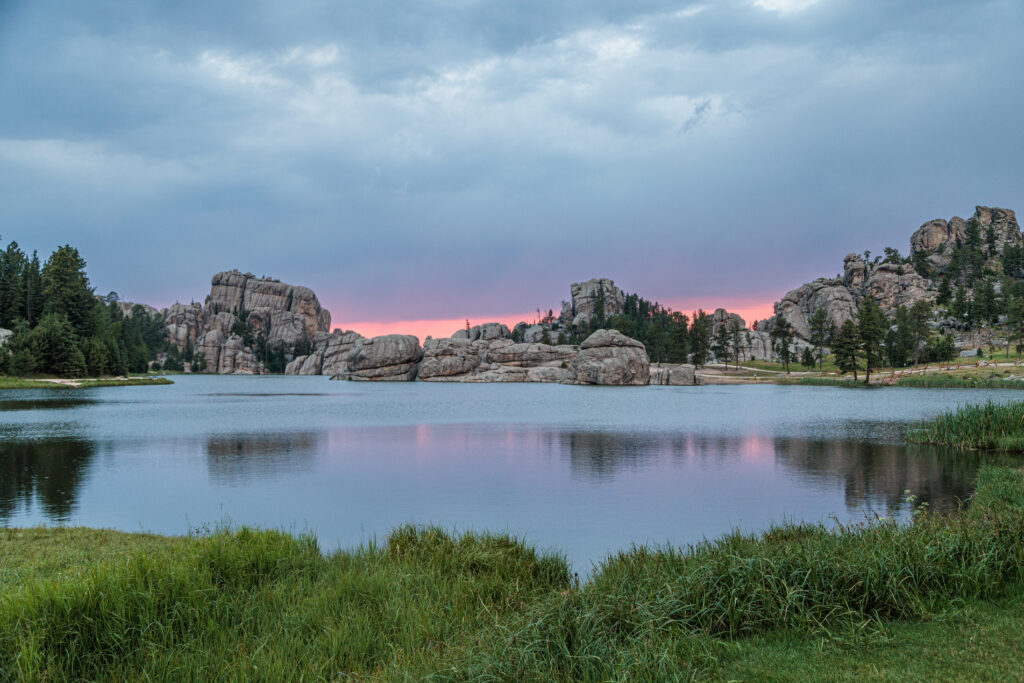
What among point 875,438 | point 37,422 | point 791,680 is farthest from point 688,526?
point 37,422

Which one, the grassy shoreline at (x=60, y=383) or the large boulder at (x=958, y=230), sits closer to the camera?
the grassy shoreline at (x=60, y=383)

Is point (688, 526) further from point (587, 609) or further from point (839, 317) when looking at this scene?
point (839, 317)

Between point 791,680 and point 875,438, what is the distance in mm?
27074

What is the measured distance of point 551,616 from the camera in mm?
6012

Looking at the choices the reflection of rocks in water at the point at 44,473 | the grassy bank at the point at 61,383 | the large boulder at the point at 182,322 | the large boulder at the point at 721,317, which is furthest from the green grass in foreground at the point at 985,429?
the large boulder at the point at 182,322

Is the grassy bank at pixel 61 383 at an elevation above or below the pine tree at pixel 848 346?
below

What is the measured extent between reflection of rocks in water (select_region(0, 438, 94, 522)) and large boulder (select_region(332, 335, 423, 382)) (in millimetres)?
89869

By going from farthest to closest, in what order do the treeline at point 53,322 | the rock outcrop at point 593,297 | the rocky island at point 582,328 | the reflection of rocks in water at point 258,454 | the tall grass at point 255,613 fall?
the rock outcrop at point 593,297, the rocky island at point 582,328, the treeline at point 53,322, the reflection of rocks in water at point 258,454, the tall grass at point 255,613

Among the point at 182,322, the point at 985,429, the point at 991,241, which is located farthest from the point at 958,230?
the point at 182,322

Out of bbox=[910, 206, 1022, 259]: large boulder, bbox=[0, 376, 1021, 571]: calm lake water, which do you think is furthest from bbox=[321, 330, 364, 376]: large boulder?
bbox=[910, 206, 1022, 259]: large boulder

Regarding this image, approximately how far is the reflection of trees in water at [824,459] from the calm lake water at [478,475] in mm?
99

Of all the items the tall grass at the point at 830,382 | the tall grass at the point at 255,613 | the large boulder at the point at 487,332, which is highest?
the large boulder at the point at 487,332

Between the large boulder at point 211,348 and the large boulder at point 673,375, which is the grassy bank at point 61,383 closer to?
the large boulder at point 673,375

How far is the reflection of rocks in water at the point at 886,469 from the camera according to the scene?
51.3 feet
